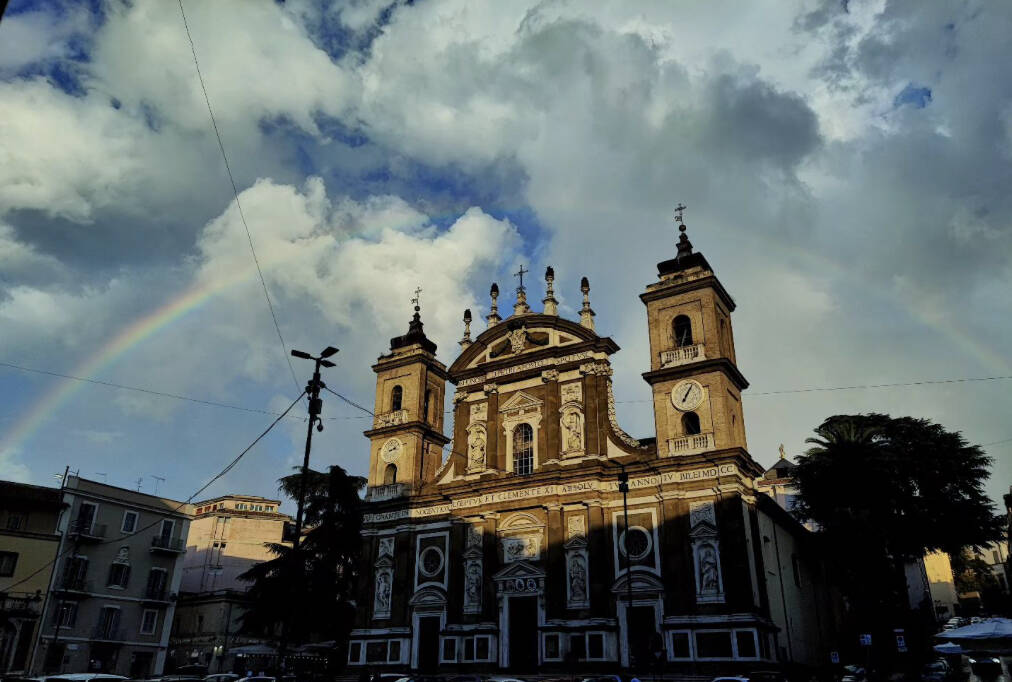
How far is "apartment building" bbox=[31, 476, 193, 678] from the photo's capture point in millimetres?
41000

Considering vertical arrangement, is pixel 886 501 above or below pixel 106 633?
above

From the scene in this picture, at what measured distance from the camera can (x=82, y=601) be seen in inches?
1662

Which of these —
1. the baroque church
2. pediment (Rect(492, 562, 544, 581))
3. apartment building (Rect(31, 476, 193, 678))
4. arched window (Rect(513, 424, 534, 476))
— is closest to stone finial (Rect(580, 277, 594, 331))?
the baroque church

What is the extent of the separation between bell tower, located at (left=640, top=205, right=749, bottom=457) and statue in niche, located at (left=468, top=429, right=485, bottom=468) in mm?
9328

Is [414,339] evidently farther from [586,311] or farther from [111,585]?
[111,585]

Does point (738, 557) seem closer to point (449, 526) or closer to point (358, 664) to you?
point (449, 526)

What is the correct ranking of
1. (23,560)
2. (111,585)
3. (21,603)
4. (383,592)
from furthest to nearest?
1. (111,585)
2. (23,560)
3. (21,603)
4. (383,592)

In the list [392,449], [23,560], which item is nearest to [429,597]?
[392,449]

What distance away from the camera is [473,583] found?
35688 mm

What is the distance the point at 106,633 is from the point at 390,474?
61.3 ft

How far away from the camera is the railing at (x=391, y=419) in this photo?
138ft

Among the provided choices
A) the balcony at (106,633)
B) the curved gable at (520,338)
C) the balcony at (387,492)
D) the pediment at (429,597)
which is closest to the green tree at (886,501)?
the curved gable at (520,338)

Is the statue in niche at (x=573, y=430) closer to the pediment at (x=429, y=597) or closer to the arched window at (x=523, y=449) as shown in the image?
the arched window at (x=523, y=449)

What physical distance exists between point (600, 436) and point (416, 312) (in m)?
15.9
